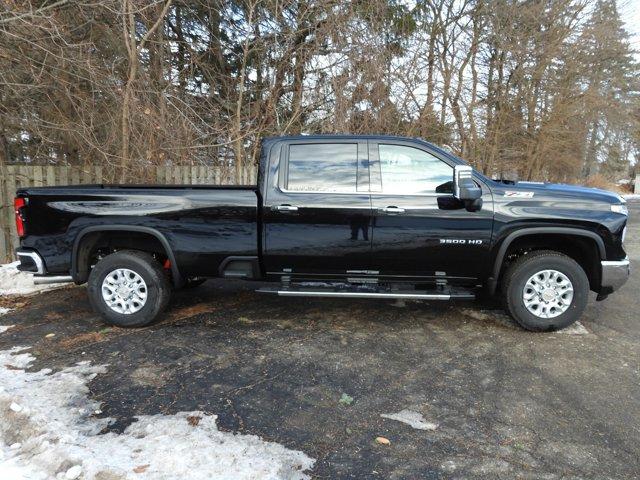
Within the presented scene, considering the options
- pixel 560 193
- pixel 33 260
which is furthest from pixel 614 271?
pixel 33 260

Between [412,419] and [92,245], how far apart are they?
12.1 feet

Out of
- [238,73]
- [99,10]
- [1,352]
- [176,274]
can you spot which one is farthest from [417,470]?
[238,73]

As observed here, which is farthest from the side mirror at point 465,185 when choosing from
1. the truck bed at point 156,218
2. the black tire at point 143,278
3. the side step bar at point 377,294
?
the black tire at point 143,278

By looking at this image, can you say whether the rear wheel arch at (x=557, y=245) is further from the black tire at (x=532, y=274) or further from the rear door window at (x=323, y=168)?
the rear door window at (x=323, y=168)

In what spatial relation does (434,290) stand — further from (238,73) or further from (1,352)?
(238,73)

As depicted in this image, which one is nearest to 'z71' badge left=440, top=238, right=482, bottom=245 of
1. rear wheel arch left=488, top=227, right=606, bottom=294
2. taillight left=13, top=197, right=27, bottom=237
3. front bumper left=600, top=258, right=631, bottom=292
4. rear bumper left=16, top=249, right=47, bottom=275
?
rear wheel arch left=488, top=227, right=606, bottom=294

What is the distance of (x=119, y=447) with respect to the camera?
264 centimetres

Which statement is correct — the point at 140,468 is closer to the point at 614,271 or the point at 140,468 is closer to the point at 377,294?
the point at 377,294

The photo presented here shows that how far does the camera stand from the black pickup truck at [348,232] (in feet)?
14.5

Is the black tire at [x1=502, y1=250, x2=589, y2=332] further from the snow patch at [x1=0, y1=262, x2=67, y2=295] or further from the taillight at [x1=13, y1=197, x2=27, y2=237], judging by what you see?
the snow patch at [x1=0, y1=262, x2=67, y2=295]

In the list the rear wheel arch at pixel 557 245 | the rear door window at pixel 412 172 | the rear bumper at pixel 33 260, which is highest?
the rear door window at pixel 412 172

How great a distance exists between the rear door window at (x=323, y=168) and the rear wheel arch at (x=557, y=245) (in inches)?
64.8

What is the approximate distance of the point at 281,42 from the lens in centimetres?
993

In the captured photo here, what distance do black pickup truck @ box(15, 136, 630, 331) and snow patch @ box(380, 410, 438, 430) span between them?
58.4 inches
